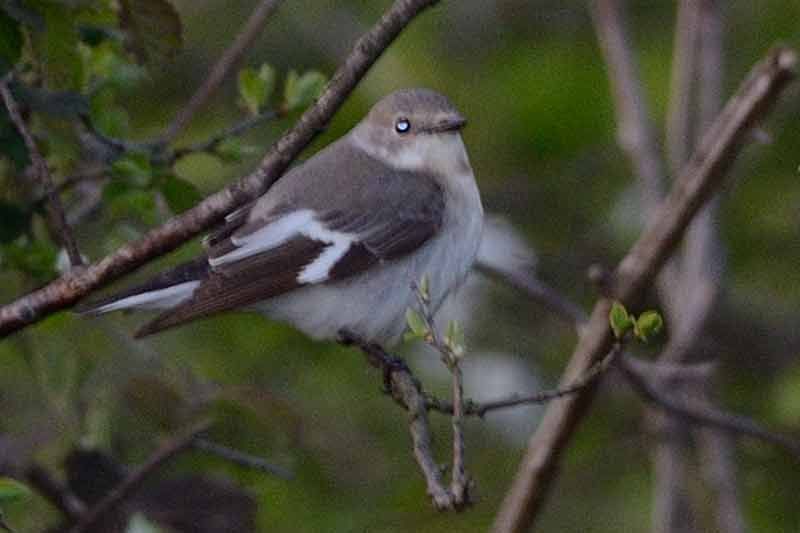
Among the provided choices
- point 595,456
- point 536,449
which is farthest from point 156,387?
point 595,456

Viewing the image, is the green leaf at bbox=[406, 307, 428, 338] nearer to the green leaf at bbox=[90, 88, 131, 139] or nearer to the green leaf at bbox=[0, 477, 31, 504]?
the green leaf at bbox=[0, 477, 31, 504]

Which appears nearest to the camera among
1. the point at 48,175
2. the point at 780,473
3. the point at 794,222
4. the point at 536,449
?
the point at 48,175

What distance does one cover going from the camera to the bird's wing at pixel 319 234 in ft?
12.0

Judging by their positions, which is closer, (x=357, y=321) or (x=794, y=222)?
(x=357, y=321)

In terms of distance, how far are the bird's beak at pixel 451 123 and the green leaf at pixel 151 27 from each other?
105cm

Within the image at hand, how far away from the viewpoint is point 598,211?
20.3 ft

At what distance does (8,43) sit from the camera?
292 centimetres

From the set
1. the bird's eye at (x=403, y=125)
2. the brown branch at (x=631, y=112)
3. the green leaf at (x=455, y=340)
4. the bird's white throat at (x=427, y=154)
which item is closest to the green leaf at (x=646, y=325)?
the green leaf at (x=455, y=340)

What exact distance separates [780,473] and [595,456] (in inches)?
22.6

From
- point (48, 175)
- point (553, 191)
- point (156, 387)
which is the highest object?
point (48, 175)

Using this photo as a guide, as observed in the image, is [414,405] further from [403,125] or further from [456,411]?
[403,125]

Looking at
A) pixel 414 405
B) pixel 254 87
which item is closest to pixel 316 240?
pixel 254 87

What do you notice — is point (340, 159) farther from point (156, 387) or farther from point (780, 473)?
point (780, 473)

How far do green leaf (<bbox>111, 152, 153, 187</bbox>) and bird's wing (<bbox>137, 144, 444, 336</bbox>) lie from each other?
358mm
